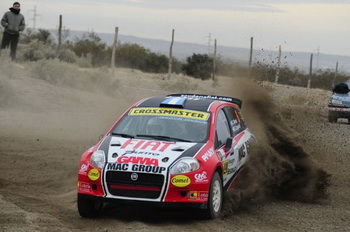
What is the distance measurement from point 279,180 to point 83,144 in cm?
570

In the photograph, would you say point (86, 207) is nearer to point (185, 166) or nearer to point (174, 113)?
point (185, 166)

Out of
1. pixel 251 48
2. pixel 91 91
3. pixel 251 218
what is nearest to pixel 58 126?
pixel 91 91

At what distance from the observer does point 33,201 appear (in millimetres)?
9055

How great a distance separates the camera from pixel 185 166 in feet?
26.3

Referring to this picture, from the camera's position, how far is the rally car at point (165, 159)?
7926 millimetres

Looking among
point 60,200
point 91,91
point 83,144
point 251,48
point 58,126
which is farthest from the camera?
point 251,48

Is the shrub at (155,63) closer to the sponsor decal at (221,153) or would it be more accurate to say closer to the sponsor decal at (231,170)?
the sponsor decal at (231,170)

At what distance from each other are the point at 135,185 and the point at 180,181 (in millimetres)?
524

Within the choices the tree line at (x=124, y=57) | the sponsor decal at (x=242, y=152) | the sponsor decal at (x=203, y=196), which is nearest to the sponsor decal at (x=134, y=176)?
the sponsor decal at (x=203, y=196)

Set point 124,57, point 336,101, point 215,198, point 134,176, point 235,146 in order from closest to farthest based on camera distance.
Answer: point 134,176, point 215,198, point 235,146, point 336,101, point 124,57

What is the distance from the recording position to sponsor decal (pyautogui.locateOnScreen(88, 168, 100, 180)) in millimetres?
8055

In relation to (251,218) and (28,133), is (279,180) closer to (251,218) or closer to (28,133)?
(251,218)

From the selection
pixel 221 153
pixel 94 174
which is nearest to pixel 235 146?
pixel 221 153

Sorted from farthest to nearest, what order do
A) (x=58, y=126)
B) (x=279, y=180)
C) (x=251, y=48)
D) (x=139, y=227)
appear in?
(x=251, y=48)
(x=58, y=126)
(x=279, y=180)
(x=139, y=227)
